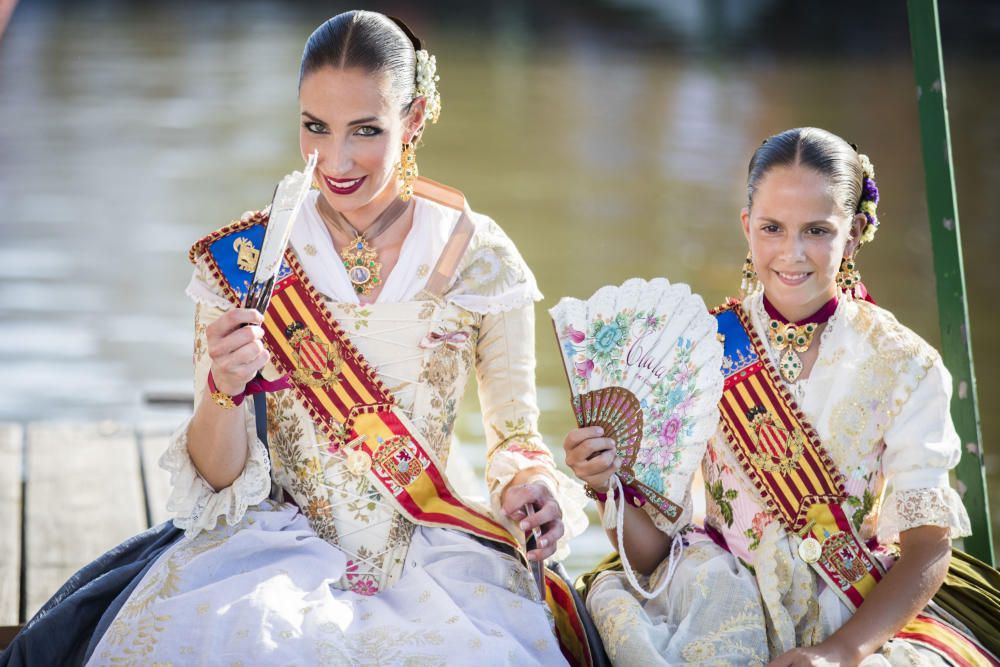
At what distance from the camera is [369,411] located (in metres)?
2.39

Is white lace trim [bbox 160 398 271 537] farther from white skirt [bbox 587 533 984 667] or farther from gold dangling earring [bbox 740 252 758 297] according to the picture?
gold dangling earring [bbox 740 252 758 297]

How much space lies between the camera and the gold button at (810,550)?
2.29 m

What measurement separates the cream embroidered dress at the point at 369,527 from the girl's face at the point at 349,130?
0.13 meters

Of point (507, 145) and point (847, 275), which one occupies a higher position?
point (847, 275)

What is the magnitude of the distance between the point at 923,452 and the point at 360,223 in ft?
3.18

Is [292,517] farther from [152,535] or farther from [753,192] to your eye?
[753,192]

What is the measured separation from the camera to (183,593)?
215cm

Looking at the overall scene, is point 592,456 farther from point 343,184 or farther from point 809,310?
point 343,184

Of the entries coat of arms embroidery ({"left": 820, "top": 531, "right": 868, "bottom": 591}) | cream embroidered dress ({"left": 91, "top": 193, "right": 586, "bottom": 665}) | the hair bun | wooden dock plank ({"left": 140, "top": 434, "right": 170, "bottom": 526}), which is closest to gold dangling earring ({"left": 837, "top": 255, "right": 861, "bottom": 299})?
coat of arms embroidery ({"left": 820, "top": 531, "right": 868, "bottom": 591})

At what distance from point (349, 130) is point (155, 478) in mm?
1680

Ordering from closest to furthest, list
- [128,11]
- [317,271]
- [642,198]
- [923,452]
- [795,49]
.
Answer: [923,452] < [317,271] < [642,198] < [795,49] < [128,11]

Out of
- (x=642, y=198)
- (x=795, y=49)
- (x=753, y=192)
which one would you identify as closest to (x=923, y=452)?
(x=753, y=192)

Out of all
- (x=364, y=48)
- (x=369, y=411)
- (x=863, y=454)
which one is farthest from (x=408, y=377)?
(x=863, y=454)

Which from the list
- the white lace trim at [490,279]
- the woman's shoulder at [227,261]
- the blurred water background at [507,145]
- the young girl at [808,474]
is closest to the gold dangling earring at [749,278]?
the young girl at [808,474]
